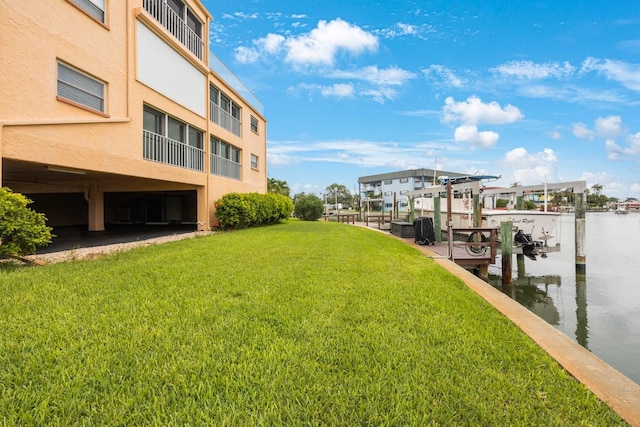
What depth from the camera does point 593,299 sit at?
902 cm

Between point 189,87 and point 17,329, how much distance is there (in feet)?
40.1

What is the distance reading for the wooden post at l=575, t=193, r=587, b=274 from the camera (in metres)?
11.6

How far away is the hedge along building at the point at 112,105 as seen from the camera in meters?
7.29

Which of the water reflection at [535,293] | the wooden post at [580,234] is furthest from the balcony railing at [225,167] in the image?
the wooden post at [580,234]

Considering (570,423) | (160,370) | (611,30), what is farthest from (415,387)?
(611,30)

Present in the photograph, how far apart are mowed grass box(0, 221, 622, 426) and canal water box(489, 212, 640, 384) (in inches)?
103

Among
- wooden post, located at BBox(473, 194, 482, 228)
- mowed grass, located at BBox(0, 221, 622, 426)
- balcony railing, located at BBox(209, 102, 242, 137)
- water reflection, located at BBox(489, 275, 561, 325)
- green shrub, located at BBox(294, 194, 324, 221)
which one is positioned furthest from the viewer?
green shrub, located at BBox(294, 194, 324, 221)

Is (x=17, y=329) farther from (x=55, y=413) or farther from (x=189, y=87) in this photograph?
(x=189, y=87)

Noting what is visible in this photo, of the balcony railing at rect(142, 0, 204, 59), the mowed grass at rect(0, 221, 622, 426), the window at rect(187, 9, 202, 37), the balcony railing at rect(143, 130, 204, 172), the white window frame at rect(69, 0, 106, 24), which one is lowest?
the mowed grass at rect(0, 221, 622, 426)

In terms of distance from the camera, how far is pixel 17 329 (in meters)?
3.33

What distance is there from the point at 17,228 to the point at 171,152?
7185 millimetres

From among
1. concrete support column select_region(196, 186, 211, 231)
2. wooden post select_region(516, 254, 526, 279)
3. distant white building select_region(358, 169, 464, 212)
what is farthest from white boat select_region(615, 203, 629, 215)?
concrete support column select_region(196, 186, 211, 231)

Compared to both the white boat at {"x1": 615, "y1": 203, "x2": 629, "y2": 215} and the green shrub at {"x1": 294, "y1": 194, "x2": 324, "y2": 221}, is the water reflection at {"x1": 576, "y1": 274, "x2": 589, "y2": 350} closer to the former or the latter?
the green shrub at {"x1": 294, "y1": 194, "x2": 324, "y2": 221}

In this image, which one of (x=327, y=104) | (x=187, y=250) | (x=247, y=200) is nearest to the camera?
(x=187, y=250)
